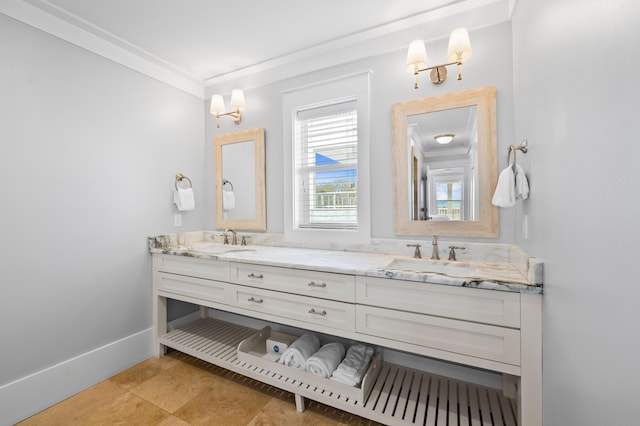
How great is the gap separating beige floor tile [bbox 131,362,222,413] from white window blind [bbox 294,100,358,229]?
137 cm

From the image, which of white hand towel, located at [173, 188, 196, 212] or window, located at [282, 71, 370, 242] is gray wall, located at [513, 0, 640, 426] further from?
white hand towel, located at [173, 188, 196, 212]

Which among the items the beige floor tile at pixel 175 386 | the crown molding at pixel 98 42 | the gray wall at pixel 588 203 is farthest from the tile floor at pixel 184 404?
the crown molding at pixel 98 42

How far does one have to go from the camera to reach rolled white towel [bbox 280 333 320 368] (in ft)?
5.63

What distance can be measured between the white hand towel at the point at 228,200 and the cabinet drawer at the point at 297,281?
2.94 ft

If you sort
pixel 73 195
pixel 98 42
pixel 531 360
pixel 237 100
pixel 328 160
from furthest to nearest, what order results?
pixel 237 100, pixel 328 160, pixel 98 42, pixel 73 195, pixel 531 360

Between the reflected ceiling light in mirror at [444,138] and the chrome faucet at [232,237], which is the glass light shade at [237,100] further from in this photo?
the reflected ceiling light in mirror at [444,138]

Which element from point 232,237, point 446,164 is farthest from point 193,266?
point 446,164

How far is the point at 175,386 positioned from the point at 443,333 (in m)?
1.84

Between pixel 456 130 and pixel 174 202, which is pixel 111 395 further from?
pixel 456 130

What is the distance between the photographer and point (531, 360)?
116 cm

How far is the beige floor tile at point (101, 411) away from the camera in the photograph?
160cm

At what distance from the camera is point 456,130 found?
1778mm

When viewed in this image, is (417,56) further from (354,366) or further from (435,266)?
(354,366)

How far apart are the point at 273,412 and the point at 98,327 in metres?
1.45
